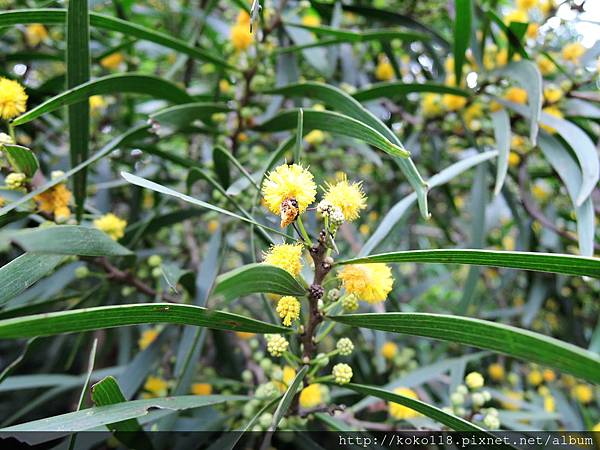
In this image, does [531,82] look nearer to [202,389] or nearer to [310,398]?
[310,398]

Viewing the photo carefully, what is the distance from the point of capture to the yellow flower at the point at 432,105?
5.12 ft

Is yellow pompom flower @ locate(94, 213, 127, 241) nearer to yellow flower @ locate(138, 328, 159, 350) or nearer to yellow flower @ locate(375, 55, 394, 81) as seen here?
yellow flower @ locate(138, 328, 159, 350)

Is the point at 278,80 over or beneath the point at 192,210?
over

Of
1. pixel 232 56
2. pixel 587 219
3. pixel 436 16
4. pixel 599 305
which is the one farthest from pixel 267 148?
pixel 599 305

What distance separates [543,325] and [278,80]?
5.12ft

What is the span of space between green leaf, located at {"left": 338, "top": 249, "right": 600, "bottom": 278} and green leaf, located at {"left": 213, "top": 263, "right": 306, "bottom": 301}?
0.14 metres

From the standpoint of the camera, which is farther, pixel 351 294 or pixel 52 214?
pixel 52 214

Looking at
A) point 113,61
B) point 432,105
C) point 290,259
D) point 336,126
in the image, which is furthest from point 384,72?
point 290,259

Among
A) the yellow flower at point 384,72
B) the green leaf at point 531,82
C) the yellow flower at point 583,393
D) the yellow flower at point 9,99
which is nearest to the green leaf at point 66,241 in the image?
the yellow flower at point 9,99

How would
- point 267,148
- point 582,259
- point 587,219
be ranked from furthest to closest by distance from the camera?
point 267,148 < point 587,219 < point 582,259

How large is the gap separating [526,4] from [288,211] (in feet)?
4.54

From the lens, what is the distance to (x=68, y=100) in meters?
0.83

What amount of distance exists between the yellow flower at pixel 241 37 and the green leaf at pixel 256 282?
3.12ft

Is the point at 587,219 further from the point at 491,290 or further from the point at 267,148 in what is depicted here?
the point at 491,290
